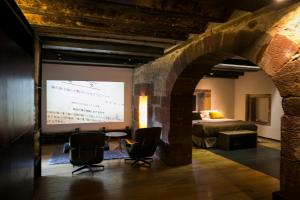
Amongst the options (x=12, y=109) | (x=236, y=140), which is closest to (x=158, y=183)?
(x=12, y=109)

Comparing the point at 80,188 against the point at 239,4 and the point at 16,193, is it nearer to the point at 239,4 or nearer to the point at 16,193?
the point at 16,193

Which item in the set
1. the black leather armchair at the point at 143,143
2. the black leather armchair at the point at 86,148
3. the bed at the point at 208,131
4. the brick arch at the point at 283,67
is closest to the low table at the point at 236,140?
the bed at the point at 208,131

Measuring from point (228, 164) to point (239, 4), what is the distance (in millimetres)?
3382

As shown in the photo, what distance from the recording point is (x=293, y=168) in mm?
1828

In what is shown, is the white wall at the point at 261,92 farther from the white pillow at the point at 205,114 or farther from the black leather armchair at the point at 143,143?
the black leather armchair at the point at 143,143

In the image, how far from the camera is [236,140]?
18.7 feet

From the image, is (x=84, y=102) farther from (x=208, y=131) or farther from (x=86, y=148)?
(x=208, y=131)

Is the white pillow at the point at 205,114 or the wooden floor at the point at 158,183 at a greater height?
the white pillow at the point at 205,114

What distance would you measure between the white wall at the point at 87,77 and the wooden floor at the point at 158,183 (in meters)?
2.45

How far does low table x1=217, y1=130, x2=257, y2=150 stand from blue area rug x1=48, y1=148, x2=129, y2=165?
Answer: 2.72 meters

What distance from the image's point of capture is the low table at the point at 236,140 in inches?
220

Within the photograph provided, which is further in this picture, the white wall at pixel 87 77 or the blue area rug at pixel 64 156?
the white wall at pixel 87 77

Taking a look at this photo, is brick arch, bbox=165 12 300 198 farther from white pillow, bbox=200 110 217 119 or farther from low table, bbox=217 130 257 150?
white pillow, bbox=200 110 217 119

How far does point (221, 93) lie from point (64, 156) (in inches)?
251
